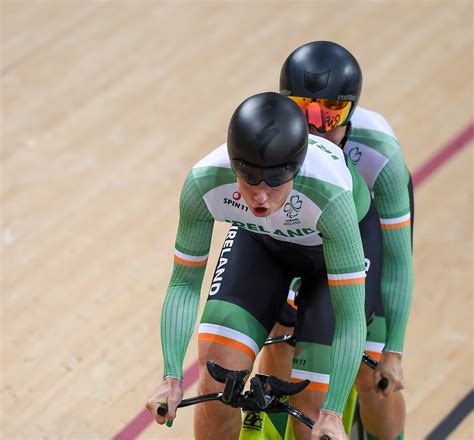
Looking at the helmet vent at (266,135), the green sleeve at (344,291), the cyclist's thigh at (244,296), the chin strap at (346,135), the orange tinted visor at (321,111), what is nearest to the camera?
the helmet vent at (266,135)

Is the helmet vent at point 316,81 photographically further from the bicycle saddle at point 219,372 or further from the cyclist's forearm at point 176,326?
the bicycle saddle at point 219,372

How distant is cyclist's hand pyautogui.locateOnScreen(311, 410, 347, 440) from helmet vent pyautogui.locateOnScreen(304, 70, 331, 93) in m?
1.05

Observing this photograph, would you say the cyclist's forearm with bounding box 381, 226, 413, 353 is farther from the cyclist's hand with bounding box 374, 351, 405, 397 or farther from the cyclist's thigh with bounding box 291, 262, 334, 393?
the cyclist's thigh with bounding box 291, 262, 334, 393

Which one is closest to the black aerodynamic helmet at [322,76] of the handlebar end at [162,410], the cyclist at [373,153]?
the cyclist at [373,153]

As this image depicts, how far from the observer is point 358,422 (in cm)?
395

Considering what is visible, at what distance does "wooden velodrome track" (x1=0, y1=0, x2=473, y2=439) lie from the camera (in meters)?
4.64

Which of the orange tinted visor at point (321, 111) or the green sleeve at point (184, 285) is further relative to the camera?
the orange tinted visor at point (321, 111)

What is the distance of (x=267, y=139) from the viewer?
102 inches

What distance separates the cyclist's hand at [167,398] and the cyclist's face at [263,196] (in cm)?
61

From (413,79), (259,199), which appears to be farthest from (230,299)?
(413,79)

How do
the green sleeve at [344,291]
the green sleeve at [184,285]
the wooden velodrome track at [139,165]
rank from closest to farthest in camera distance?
1. the green sleeve at [344,291]
2. the green sleeve at [184,285]
3. the wooden velodrome track at [139,165]

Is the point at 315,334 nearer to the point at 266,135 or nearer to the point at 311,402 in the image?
the point at 311,402

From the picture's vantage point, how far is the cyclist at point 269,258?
2639 millimetres

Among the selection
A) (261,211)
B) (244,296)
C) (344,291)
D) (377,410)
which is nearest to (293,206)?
(261,211)
